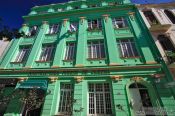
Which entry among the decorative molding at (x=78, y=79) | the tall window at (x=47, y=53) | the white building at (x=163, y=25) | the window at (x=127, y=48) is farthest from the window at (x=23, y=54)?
the white building at (x=163, y=25)

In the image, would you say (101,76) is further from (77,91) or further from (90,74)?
(77,91)

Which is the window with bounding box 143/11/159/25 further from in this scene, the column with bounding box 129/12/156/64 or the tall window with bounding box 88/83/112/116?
the tall window with bounding box 88/83/112/116

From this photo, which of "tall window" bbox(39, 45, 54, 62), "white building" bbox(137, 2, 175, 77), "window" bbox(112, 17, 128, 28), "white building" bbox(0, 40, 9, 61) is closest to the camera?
"white building" bbox(137, 2, 175, 77)

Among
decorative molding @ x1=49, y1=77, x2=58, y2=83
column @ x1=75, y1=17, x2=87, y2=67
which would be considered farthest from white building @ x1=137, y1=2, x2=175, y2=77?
decorative molding @ x1=49, y1=77, x2=58, y2=83

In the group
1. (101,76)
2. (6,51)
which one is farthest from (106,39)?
(6,51)

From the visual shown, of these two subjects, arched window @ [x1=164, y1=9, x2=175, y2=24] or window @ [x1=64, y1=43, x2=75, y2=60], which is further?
arched window @ [x1=164, y1=9, x2=175, y2=24]

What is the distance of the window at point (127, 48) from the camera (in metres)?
11.5

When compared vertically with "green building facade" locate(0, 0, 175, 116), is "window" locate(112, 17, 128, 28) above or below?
above

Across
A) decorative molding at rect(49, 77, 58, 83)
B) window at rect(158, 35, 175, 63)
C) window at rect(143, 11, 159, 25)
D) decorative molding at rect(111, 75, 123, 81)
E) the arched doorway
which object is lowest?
the arched doorway

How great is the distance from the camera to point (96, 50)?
12516 millimetres

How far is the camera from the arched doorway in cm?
860

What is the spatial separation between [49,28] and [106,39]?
7.46 meters

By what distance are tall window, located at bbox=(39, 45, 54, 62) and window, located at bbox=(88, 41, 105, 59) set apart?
3955 millimetres

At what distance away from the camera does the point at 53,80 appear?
1064cm
